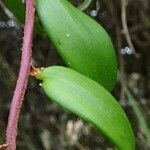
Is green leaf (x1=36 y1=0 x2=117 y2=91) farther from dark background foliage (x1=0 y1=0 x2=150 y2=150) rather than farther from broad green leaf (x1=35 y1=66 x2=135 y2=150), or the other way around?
dark background foliage (x1=0 y1=0 x2=150 y2=150)

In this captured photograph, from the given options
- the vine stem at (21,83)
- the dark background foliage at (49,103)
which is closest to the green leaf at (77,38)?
the vine stem at (21,83)

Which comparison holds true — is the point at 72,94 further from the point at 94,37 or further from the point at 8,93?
the point at 8,93

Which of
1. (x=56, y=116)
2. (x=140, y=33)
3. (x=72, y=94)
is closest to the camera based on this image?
(x=72, y=94)

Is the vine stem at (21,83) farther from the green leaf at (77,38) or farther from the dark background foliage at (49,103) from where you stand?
the dark background foliage at (49,103)

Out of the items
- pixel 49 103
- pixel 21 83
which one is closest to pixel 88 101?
pixel 21 83

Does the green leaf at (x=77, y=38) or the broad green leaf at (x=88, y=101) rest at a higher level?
the green leaf at (x=77, y=38)

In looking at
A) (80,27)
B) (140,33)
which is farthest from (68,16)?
(140,33)
